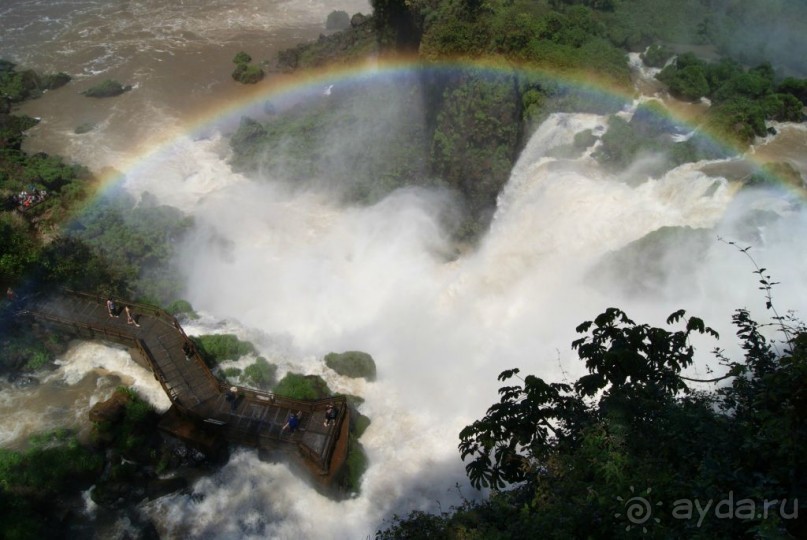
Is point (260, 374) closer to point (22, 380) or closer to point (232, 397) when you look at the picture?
point (232, 397)

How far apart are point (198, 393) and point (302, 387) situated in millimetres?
3182

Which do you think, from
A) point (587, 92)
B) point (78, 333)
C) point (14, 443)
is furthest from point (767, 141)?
point (14, 443)

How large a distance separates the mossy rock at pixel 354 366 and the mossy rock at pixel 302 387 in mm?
1088

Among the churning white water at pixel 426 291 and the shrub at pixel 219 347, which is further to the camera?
the shrub at pixel 219 347

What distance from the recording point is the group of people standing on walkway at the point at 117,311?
19.4 meters

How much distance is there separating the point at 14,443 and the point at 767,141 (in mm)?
28681

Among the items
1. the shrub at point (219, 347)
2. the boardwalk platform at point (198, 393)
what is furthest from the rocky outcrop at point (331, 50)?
the shrub at point (219, 347)

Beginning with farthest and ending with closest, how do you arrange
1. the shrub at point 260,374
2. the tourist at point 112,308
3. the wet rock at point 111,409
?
1. the tourist at point 112,308
2. the shrub at point 260,374
3. the wet rock at point 111,409

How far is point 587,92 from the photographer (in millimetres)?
27328

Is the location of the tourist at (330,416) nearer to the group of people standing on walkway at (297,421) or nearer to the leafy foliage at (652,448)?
the group of people standing on walkway at (297,421)

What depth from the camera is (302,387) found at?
18047mm

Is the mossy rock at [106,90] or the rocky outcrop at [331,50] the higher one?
the rocky outcrop at [331,50]

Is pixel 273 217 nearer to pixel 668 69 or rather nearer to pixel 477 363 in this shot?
pixel 477 363

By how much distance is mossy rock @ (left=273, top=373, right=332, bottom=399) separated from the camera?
58.7 ft
